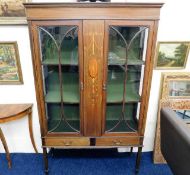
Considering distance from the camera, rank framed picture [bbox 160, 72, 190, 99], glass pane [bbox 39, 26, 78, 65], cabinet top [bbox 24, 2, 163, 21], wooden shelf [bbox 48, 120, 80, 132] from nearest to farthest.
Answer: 1. cabinet top [bbox 24, 2, 163, 21]
2. glass pane [bbox 39, 26, 78, 65]
3. wooden shelf [bbox 48, 120, 80, 132]
4. framed picture [bbox 160, 72, 190, 99]

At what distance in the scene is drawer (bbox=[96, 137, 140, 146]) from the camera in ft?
6.23

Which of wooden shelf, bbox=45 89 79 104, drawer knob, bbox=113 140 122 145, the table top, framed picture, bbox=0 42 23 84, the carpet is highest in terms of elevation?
framed picture, bbox=0 42 23 84

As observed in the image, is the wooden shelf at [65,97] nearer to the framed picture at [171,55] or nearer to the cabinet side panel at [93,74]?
the cabinet side panel at [93,74]

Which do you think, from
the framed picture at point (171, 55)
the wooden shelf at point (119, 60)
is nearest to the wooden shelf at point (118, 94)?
the wooden shelf at point (119, 60)

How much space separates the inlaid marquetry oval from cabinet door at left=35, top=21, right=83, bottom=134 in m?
0.08

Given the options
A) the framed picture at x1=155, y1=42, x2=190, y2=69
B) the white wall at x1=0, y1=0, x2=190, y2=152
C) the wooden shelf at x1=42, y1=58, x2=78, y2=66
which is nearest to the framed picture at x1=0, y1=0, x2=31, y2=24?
the white wall at x1=0, y1=0, x2=190, y2=152

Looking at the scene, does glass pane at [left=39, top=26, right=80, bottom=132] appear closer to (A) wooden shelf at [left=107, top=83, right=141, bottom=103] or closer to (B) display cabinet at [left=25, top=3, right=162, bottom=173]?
(B) display cabinet at [left=25, top=3, right=162, bottom=173]

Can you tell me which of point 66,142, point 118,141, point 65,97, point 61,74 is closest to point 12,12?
point 61,74

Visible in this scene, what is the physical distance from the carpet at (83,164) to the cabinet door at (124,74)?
57 centimetres

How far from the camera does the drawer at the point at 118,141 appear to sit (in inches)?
74.8

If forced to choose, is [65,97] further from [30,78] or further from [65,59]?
[30,78]

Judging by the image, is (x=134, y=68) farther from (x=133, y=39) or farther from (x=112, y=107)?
(x=112, y=107)

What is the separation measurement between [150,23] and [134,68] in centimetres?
41

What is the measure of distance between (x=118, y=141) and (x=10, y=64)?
4.54 feet
